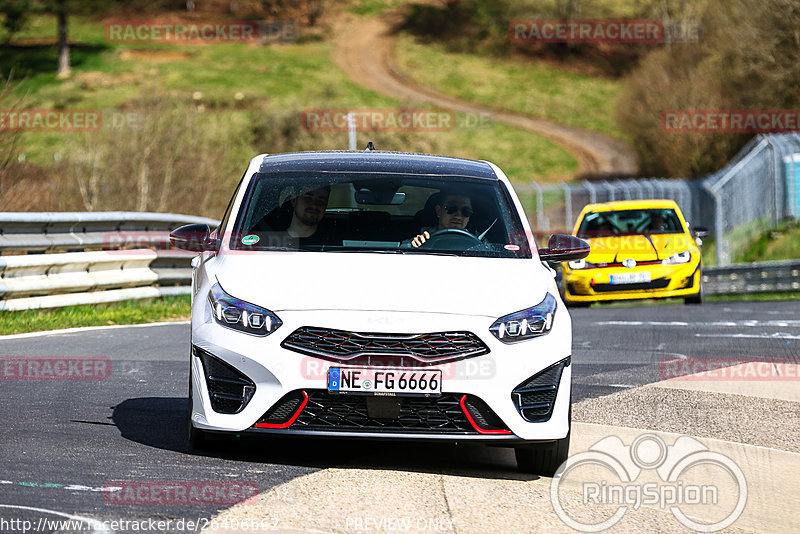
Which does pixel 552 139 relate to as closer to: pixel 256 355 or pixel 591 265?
pixel 591 265

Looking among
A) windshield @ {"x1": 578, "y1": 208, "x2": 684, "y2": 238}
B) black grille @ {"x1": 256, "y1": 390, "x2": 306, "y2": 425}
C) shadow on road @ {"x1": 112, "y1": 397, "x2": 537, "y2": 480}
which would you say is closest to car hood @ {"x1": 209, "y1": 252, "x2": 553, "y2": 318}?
black grille @ {"x1": 256, "y1": 390, "x2": 306, "y2": 425}

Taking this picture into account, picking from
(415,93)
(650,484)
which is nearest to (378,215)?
(650,484)

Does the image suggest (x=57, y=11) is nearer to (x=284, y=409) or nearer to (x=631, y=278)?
(x=631, y=278)

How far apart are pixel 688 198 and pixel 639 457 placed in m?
29.1

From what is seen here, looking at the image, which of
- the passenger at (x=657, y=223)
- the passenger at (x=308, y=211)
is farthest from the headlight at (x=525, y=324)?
the passenger at (x=657, y=223)

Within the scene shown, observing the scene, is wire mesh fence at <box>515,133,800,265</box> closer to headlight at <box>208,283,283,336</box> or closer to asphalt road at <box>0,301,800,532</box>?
asphalt road at <box>0,301,800,532</box>

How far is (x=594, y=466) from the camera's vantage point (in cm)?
658

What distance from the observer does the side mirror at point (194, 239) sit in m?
7.03

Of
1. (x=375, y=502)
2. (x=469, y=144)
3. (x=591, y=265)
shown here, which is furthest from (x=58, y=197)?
(x=469, y=144)

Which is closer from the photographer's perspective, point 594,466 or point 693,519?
point 693,519

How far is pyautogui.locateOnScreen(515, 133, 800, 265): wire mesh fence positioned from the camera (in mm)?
29875

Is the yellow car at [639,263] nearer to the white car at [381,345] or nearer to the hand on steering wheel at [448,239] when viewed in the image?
the hand on steering wheel at [448,239]

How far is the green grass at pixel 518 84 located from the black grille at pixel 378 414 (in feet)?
242

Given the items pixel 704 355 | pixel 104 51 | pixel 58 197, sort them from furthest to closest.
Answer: pixel 104 51 → pixel 58 197 → pixel 704 355
